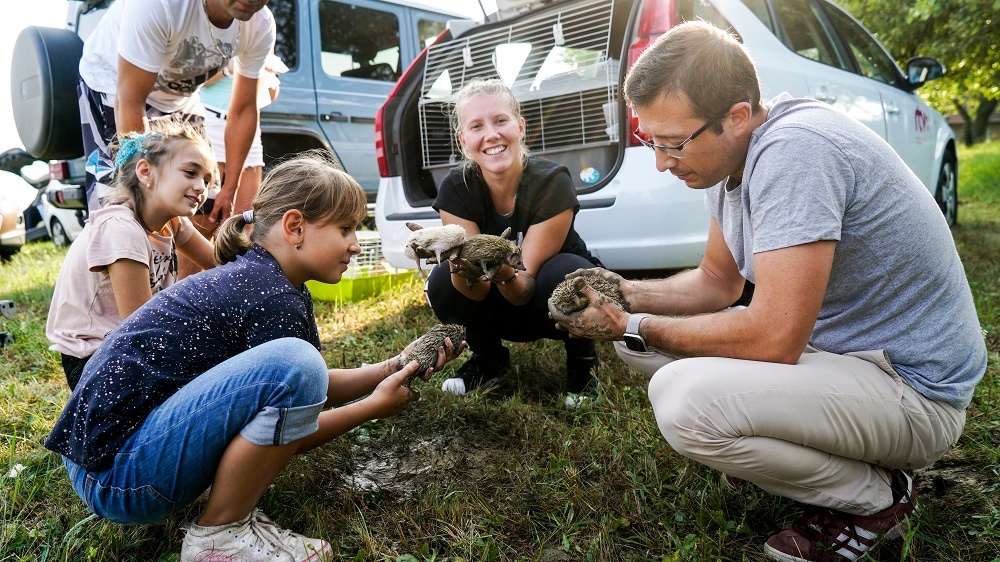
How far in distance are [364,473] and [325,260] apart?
28.8 inches

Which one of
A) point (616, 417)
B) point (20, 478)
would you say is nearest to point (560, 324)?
point (616, 417)

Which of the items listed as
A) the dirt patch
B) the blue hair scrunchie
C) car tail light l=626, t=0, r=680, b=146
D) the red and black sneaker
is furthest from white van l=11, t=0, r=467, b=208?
the red and black sneaker

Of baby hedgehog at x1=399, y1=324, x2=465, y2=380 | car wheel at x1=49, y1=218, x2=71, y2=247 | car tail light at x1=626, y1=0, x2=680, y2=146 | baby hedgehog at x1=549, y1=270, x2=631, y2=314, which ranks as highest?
car tail light at x1=626, y1=0, x2=680, y2=146

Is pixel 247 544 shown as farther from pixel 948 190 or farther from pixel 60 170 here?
pixel 948 190

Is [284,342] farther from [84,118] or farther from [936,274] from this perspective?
[84,118]

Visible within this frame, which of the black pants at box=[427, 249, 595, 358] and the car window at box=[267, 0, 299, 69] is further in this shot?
the car window at box=[267, 0, 299, 69]

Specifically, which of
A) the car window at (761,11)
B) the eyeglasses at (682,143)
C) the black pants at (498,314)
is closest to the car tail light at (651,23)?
the car window at (761,11)

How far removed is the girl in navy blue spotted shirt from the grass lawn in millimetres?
215

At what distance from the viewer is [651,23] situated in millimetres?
2979

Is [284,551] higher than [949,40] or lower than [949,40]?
lower

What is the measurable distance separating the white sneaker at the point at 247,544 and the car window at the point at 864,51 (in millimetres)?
4599

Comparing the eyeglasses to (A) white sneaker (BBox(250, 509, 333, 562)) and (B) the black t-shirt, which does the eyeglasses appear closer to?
(B) the black t-shirt

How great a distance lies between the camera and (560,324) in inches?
80.0

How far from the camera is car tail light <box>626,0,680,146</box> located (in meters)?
2.95
